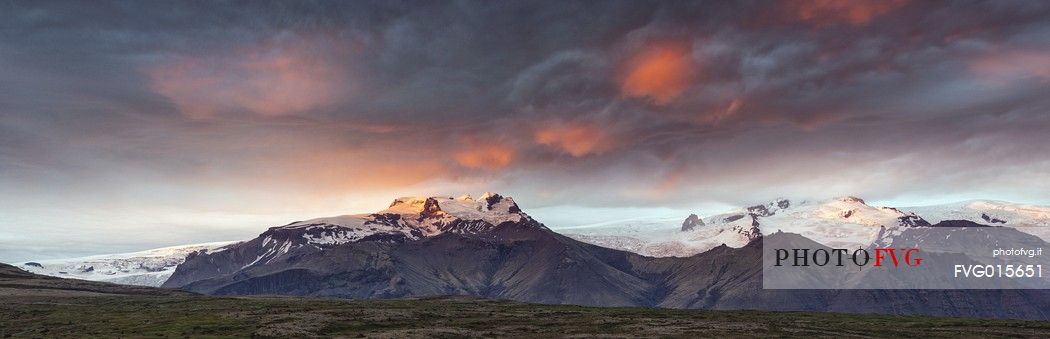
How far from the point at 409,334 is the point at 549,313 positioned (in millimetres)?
59611

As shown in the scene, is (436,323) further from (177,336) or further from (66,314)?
(66,314)

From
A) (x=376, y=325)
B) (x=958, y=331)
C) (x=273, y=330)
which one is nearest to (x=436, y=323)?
(x=376, y=325)

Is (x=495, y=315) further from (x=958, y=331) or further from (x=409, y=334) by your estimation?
(x=958, y=331)

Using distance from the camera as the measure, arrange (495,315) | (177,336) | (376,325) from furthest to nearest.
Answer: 1. (495,315)
2. (376,325)
3. (177,336)

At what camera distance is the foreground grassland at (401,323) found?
12469cm

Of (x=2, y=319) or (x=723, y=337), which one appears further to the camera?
(x=2, y=319)

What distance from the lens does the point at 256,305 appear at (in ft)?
575

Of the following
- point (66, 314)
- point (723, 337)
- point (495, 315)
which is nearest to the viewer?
point (723, 337)

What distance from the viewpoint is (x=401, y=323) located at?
142 m

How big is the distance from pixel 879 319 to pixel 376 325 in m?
124

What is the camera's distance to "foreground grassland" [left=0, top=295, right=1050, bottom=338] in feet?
409

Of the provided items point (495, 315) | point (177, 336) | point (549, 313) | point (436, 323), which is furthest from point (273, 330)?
point (549, 313)

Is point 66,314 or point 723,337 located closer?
point 723,337

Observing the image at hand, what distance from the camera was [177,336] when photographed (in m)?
114
